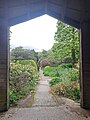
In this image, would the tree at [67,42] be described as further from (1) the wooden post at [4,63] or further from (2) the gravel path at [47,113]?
(1) the wooden post at [4,63]

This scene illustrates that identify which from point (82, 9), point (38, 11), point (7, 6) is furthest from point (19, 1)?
point (82, 9)

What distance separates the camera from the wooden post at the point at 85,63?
634 cm

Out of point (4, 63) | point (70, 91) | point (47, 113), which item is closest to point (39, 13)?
point (4, 63)

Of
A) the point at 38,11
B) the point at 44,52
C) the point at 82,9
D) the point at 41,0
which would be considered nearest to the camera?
the point at 82,9

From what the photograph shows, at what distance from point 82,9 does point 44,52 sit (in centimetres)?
2196

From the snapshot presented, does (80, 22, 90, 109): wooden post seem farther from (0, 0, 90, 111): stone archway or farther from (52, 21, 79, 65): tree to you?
(52, 21, 79, 65): tree

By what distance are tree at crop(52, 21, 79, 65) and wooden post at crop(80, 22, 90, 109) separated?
9.52 m

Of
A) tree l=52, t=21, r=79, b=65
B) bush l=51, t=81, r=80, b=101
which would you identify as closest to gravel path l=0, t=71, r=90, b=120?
bush l=51, t=81, r=80, b=101

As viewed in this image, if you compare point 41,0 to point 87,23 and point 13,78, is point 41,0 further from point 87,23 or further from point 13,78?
point 13,78

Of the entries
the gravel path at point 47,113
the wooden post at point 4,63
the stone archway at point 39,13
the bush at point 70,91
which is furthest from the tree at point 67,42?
the wooden post at point 4,63

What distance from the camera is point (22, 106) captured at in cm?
667

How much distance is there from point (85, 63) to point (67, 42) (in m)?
10.7

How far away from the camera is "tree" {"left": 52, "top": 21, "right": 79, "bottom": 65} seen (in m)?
16.4

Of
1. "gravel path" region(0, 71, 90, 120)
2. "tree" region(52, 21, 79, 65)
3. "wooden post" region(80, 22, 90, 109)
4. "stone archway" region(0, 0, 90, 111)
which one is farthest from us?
"tree" region(52, 21, 79, 65)
